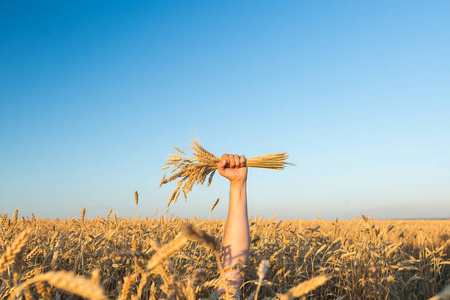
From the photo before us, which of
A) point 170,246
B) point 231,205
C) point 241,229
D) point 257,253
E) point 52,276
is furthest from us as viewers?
point 257,253

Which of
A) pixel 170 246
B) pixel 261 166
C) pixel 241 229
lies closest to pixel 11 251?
pixel 170 246

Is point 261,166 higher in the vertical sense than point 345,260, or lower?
higher

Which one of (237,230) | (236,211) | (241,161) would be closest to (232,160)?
(241,161)

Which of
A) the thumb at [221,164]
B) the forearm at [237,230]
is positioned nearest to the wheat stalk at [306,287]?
the forearm at [237,230]

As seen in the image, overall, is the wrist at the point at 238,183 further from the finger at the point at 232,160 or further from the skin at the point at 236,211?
the finger at the point at 232,160

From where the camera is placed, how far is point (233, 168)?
10.1ft

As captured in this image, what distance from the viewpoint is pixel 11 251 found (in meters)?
0.98

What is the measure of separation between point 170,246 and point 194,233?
0.12 metres

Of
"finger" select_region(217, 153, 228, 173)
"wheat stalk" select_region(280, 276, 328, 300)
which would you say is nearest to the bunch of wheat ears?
"finger" select_region(217, 153, 228, 173)

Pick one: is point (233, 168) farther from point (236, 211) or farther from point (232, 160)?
point (236, 211)

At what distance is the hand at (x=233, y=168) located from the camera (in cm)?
304

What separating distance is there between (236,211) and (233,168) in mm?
402

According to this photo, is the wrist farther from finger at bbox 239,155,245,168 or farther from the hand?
finger at bbox 239,155,245,168

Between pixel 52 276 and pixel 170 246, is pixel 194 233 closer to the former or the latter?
pixel 170 246
